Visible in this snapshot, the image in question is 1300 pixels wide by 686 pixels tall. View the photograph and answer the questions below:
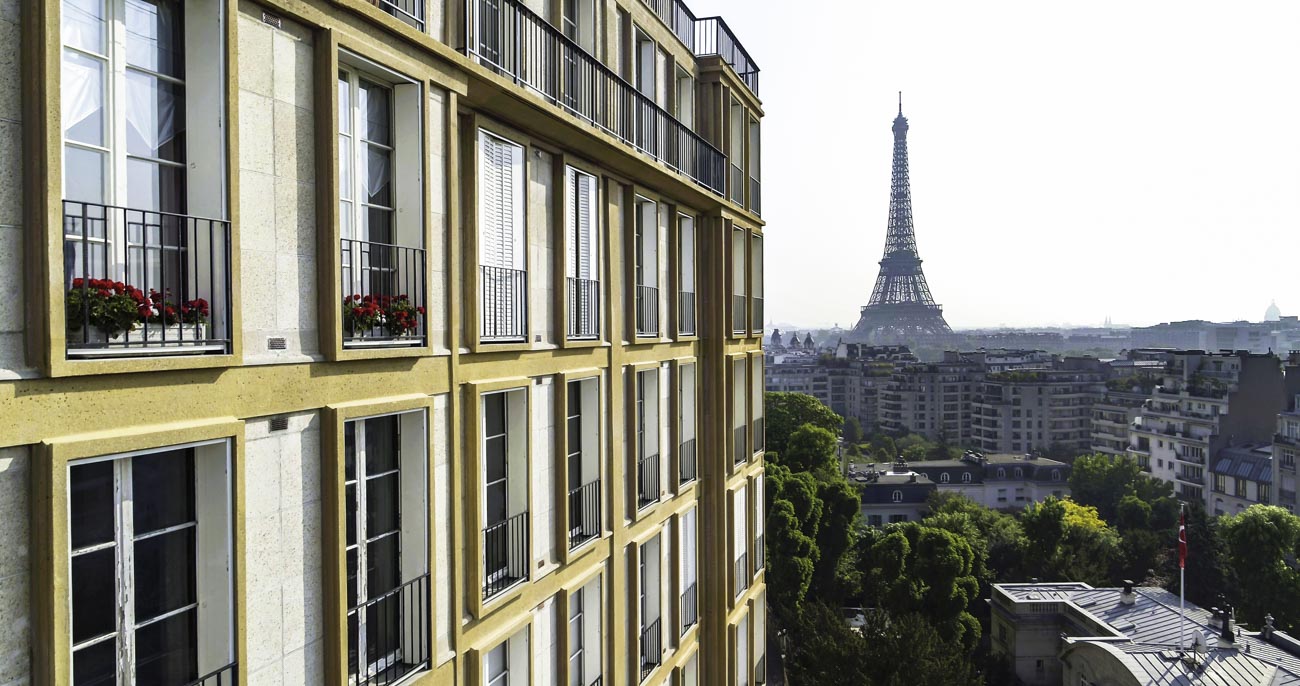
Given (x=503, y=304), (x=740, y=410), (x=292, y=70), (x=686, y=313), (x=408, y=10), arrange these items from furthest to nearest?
(x=740, y=410), (x=686, y=313), (x=503, y=304), (x=408, y=10), (x=292, y=70)

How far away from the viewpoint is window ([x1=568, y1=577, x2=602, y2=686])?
13.1 m

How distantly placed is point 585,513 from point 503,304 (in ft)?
14.1

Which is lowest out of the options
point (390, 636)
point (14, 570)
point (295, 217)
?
point (390, 636)

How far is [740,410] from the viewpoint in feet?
72.8

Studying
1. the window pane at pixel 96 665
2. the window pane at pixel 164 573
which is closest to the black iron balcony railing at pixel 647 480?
the window pane at pixel 164 573

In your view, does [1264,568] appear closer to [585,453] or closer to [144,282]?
[585,453]

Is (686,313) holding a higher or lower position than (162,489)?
higher

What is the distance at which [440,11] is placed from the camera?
9.52 metres

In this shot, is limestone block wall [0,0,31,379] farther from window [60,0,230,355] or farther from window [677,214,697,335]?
window [677,214,697,335]

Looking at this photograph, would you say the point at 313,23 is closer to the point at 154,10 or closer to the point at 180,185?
the point at 154,10

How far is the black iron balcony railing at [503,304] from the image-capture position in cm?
1033

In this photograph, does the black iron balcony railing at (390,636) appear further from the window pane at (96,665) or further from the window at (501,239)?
the window at (501,239)

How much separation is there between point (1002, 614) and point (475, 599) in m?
44.8

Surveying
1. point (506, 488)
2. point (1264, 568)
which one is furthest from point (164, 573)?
point (1264, 568)
